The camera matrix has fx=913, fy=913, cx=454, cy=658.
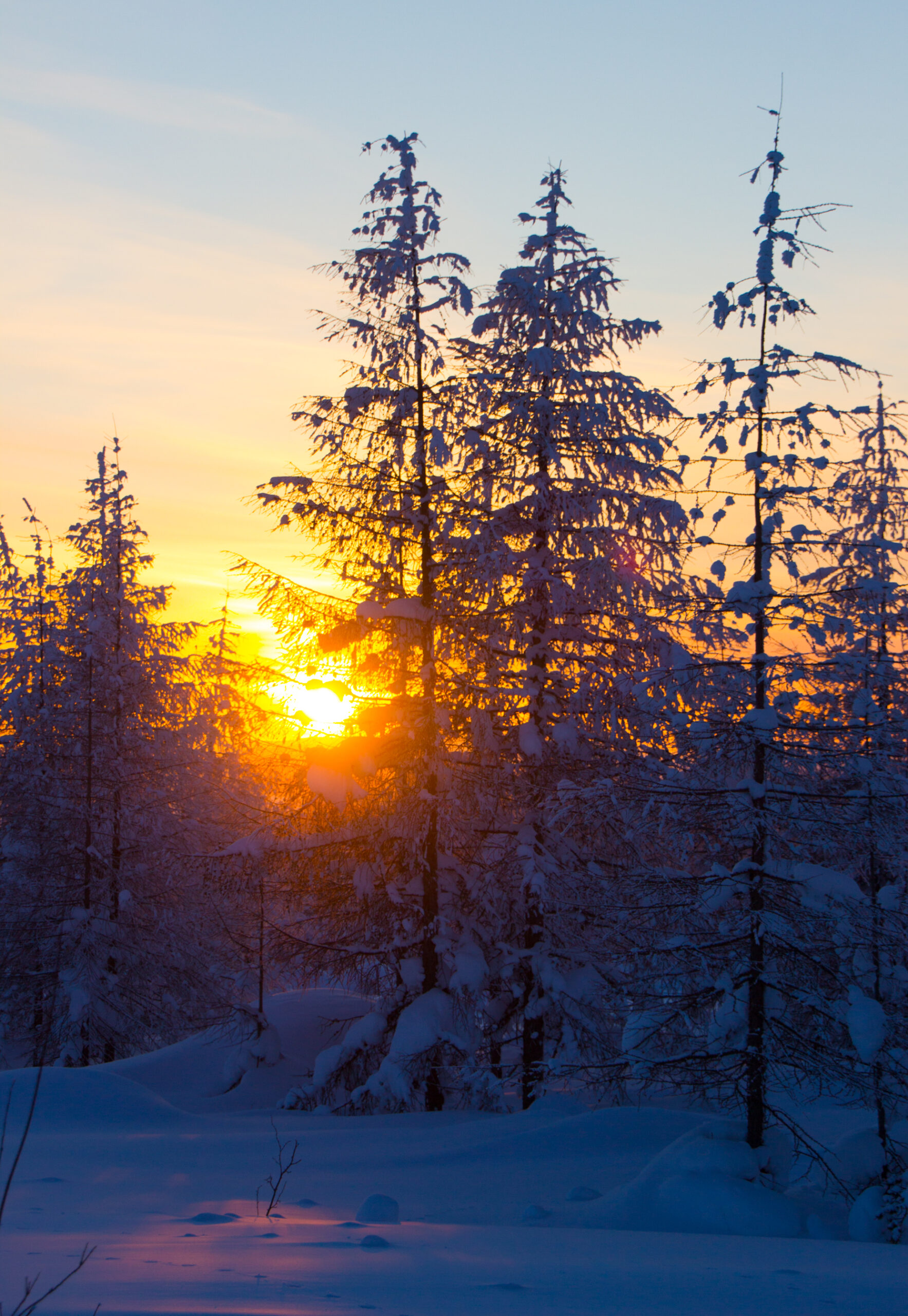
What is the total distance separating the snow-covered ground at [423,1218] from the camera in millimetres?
4656

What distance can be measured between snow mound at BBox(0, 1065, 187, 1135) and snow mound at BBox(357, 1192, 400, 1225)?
5.45m

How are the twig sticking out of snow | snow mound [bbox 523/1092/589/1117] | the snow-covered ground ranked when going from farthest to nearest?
snow mound [bbox 523/1092/589/1117] → the twig sticking out of snow → the snow-covered ground

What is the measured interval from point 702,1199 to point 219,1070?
11940 millimetres

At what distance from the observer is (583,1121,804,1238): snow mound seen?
812 centimetres

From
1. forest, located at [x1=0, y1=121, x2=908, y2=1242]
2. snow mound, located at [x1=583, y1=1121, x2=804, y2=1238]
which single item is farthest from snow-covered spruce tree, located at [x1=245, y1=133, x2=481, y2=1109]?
snow mound, located at [x1=583, y1=1121, x2=804, y2=1238]

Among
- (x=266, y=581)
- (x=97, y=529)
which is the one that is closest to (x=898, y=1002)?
(x=266, y=581)

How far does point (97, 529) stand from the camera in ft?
73.7

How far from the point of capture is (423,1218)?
26.3ft

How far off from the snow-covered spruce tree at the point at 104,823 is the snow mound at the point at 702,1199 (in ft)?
37.0

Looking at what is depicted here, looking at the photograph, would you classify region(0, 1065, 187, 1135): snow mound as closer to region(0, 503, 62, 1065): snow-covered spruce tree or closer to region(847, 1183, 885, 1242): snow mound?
region(0, 503, 62, 1065): snow-covered spruce tree

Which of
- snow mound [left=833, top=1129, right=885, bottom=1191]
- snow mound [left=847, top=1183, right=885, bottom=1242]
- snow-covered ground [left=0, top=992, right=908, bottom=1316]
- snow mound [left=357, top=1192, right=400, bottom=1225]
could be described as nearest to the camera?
snow-covered ground [left=0, top=992, right=908, bottom=1316]

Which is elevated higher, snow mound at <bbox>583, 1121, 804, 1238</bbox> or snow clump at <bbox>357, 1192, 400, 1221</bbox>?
snow clump at <bbox>357, 1192, 400, 1221</bbox>

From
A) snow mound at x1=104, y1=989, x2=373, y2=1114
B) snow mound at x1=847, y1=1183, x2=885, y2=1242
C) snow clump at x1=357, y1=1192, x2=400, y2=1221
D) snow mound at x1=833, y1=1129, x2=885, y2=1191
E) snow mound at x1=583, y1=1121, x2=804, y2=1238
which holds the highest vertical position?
snow clump at x1=357, y1=1192, x2=400, y2=1221

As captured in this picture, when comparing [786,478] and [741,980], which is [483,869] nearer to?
[741,980]
